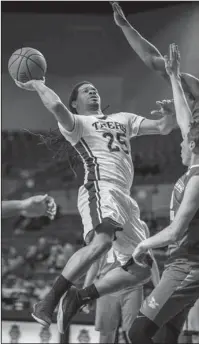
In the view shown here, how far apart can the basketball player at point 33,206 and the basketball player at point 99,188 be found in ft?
0.86

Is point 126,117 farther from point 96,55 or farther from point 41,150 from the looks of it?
point 41,150

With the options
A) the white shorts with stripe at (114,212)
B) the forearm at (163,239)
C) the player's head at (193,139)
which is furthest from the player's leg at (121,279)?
the player's head at (193,139)

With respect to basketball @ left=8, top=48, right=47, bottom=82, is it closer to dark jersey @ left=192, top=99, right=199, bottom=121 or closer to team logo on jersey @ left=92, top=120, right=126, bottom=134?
team logo on jersey @ left=92, top=120, right=126, bottom=134

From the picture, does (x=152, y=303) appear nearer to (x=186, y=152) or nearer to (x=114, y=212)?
(x=114, y=212)

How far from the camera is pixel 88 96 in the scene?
4438 mm

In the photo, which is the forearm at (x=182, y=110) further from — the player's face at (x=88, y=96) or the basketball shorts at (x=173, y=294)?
the basketball shorts at (x=173, y=294)

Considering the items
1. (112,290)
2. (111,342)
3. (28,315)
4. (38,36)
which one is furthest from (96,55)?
(112,290)

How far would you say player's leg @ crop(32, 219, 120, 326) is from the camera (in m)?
3.82

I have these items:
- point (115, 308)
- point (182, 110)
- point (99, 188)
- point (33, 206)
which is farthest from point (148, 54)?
point (115, 308)

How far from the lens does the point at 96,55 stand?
8039mm

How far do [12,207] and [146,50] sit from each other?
1.51 m

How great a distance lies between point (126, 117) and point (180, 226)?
1.35m

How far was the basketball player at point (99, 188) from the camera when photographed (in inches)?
152

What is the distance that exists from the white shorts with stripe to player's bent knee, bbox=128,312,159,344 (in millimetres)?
739
